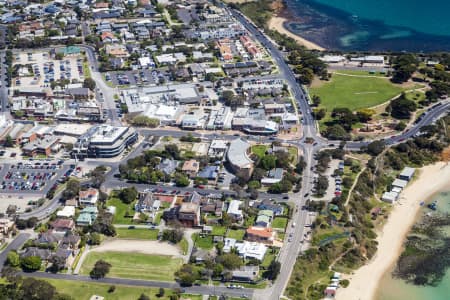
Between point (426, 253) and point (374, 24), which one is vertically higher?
Result: point (374, 24)

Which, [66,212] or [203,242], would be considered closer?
[203,242]

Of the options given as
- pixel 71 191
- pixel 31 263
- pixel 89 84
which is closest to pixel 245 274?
pixel 31 263

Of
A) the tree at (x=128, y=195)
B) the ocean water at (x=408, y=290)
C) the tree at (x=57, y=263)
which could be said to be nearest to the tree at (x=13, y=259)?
the tree at (x=57, y=263)

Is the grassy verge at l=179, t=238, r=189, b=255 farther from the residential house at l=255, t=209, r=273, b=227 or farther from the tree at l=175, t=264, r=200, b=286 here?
the residential house at l=255, t=209, r=273, b=227

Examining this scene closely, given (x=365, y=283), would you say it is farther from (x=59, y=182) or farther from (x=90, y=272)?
A: (x=59, y=182)

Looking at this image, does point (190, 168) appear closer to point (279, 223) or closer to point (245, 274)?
point (279, 223)

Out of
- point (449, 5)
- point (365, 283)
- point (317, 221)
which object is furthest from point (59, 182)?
point (449, 5)
